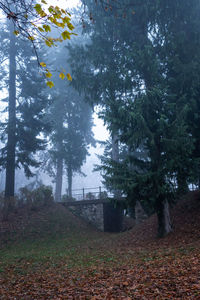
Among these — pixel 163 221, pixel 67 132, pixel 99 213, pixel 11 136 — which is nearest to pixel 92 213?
pixel 99 213

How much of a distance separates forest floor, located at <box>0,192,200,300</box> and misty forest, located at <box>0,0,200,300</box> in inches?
1.4

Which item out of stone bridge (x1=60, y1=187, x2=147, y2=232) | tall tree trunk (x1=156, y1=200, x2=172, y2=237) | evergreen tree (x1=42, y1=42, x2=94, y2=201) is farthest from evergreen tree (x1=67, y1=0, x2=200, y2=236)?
evergreen tree (x1=42, y1=42, x2=94, y2=201)

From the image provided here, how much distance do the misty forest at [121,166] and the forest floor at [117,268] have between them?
4cm

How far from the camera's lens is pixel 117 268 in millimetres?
6527

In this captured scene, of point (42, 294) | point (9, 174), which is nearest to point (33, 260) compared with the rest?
point (42, 294)

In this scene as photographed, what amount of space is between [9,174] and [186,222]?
453 inches

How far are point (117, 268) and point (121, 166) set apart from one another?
4584 millimetres

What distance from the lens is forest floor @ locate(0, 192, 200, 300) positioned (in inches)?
181

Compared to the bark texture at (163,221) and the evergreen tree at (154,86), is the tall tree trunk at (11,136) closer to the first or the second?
the evergreen tree at (154,86)

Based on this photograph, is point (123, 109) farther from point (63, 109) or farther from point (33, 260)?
point (63, 109)

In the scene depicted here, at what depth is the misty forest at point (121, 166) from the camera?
16.7 ft

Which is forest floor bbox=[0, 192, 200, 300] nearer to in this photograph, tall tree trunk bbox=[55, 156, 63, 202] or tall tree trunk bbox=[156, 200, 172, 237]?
tall tree trunk bbox=[156, 200, 172, 237]

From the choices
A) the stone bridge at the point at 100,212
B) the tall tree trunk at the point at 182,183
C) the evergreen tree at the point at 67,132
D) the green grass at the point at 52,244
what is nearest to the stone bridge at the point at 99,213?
the stone bridge at the point at 100,212

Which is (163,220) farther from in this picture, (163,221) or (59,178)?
(59,178)
